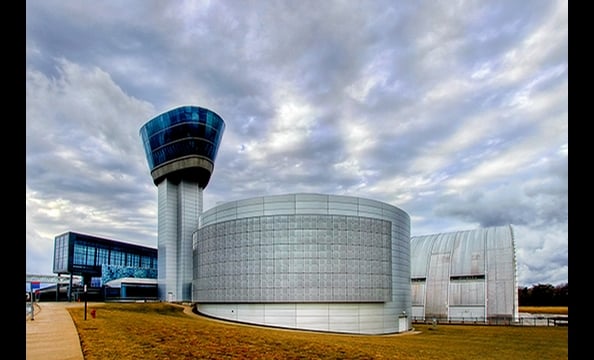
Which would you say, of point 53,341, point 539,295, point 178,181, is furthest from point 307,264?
point 539,295

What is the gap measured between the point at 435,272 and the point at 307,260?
106 ft

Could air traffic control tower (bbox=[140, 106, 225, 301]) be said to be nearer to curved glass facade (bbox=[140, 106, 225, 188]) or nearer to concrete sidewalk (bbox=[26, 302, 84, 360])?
curved glass facade (bbox=[140, 106, 225, 188])

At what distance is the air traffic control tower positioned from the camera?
73.5m

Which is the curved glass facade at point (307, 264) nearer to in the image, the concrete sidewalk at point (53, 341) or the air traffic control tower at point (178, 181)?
the concrete sidewalk at point (53, 341)

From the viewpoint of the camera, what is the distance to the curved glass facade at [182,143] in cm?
7375

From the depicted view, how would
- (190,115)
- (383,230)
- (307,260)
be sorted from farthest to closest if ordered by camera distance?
(190,115)
(383,230)
(307,260)

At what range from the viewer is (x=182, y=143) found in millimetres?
73812

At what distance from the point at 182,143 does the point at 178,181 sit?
700cm

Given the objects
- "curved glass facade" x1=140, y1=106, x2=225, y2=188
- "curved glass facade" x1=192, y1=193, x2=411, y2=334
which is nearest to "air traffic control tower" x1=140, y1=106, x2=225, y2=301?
"curved glass facade" x1=140, y1=106, x2=225, y2=188

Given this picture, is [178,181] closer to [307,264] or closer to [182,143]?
[182,143]

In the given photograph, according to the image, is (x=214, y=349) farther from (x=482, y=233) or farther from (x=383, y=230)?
(x=482, y=233)
